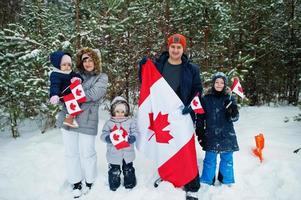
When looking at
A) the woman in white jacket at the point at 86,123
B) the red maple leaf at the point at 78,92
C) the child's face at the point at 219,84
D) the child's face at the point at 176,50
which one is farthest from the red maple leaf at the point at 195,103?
the red maple leaf at the point at 78,92

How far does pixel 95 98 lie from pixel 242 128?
3918 millimetres

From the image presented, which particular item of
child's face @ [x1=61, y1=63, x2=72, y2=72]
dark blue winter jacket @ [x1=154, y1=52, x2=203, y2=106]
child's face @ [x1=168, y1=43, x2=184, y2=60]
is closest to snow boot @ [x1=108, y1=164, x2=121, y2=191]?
dark blue winter jacket @ [x1=154, y1=52, x2=203, y2=106]

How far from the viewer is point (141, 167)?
5246mm

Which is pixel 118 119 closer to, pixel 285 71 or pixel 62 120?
pixel 62 120

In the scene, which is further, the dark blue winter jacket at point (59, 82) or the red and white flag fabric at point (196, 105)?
the red and white flag fabric at point (196, 105)

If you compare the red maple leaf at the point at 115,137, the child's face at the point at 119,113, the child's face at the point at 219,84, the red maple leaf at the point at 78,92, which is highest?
the child's face at the point at 219,84

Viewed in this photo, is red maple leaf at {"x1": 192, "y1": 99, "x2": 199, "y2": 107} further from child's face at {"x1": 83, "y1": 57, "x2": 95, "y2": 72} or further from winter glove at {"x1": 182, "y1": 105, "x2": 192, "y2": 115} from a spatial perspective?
child's face at {"x1": 83, "y1": 57, "x2": 95, "y2": 72}

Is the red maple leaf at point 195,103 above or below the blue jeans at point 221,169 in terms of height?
above

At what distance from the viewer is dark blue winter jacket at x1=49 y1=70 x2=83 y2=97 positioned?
13.6 feet

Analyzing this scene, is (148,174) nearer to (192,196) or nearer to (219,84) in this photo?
(192,196)

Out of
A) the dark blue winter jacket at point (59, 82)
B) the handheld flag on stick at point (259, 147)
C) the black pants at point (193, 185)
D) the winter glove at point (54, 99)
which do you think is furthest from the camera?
the handheld flag on stick at point (259, 147)

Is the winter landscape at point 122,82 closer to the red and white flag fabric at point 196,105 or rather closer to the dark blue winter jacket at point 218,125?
the red and white flag fabric at point 196,105

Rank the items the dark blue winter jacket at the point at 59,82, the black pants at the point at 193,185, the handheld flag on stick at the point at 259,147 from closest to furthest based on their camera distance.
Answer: the dark blue winter jacket at the point at 59,82 < the black pants at the point at 193,185 < the handheld flag on stick at the point at 259,147

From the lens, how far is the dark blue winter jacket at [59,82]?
4.15 meters
